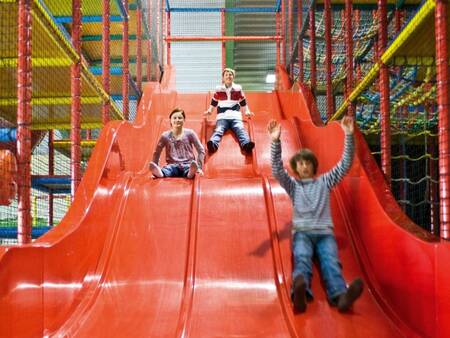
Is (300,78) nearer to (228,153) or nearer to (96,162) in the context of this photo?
(228,153)

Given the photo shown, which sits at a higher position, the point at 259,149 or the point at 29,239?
the point at 259,149

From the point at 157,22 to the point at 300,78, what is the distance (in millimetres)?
3119

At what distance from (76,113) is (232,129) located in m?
2.16

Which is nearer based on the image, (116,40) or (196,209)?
(196,209)

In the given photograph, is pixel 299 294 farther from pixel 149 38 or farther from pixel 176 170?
pixel 149 38

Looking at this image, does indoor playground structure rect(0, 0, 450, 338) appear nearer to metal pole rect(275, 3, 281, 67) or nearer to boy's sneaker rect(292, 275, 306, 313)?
boy's sneaker rect(292, 275, 306, 313)

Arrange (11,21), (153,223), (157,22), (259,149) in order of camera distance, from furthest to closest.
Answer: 1. (157,22)
2. (259,149)
3. (11,21)
4. (153,223)

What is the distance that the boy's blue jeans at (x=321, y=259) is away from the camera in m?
3.02

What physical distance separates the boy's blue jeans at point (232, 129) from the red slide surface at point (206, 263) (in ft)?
3.50

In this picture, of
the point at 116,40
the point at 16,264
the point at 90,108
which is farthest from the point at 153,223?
the point at 116,40


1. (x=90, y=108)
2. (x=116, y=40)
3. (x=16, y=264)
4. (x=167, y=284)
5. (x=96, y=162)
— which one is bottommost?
(x=167, y=284)

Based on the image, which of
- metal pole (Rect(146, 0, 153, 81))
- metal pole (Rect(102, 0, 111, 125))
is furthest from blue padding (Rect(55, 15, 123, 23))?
metal pole (Rect(102, 0, 111, 125))

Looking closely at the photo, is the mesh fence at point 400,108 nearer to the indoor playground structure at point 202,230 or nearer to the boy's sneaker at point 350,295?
the indoor playground structure at point 202,230

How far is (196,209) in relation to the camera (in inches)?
154
